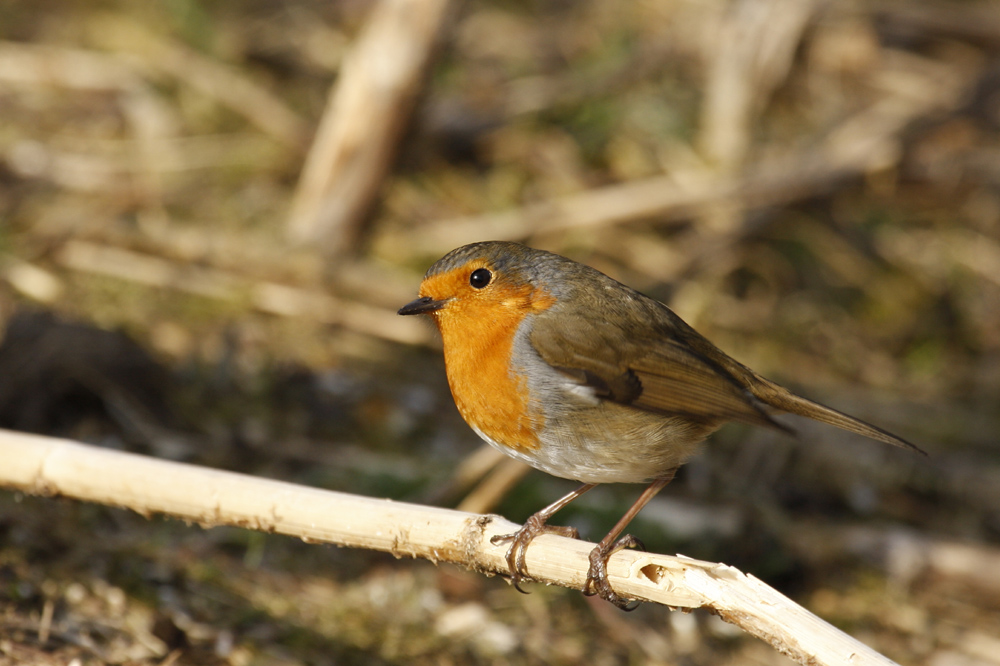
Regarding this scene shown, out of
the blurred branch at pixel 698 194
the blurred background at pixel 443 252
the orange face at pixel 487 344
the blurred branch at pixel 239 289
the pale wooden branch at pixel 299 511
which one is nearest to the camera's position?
the pale wooden branch at pixel 299 511

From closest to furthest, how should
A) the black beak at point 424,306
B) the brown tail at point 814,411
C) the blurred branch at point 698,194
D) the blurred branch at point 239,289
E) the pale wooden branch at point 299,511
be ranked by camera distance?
the pale wooden branch at point 299,511 → the brown tail at point 814,411 → the black beak at point 424,306 → the blurred branch at point 239,289 → the blurred branch at point 698,194

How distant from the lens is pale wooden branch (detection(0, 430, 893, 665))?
2.46 m

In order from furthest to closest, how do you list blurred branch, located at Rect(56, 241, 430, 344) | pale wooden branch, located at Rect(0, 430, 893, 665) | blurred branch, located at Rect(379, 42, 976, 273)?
blurred branch, located at Rect(379, 42, 976, 273), blurred branch, located at Rect(56, 241, 430, 344), pale wooden branch, located at Rect(0, 430, 893, 665)

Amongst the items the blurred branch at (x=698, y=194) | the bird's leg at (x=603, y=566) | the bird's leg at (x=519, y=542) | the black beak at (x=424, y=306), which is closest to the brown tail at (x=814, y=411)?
the bird's leg at (x=603, y=566)

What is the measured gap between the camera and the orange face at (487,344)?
273cm

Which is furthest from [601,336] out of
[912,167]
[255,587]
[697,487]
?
[912,167]

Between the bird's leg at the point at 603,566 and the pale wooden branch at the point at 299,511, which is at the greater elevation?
the bird's leg at the point at 603,566

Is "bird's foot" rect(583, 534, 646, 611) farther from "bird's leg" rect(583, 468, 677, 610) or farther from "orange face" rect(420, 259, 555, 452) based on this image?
"orange face" rect(420, 259, 555, 452)

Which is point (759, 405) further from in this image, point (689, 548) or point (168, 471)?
point (168, 471)

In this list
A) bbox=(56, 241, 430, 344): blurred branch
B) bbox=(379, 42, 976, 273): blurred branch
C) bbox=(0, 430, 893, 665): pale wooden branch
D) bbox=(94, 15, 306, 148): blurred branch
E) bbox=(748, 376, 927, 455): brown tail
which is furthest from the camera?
bbox=(94, 15, 306, 148): blurred branch

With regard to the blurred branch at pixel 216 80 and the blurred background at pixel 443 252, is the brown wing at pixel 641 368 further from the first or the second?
the blurred branch at pixel 216 80

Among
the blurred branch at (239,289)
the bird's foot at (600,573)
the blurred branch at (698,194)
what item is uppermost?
the blurred branch at (698,194)

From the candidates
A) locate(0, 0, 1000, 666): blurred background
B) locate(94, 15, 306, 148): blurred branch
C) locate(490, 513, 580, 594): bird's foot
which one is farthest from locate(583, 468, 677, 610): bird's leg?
locate(94, 15, 306, 148): blurred branch

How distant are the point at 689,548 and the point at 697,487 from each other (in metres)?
0.55
